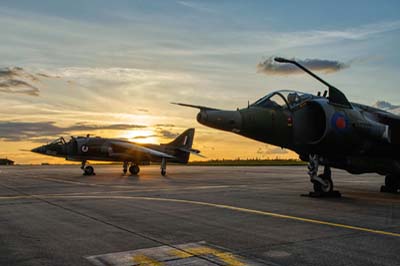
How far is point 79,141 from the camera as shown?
32250 mm

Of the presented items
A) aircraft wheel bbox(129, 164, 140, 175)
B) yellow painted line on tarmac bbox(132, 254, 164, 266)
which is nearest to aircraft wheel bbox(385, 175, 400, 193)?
yellow painted line on tarmac bbox(132, 254, 164, 266)

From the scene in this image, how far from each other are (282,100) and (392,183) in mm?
7210

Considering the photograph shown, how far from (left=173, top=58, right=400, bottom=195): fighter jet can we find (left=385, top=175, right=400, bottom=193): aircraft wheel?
9.59ft

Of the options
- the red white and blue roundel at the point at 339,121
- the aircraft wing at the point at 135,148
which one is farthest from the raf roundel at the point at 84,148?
the red white and blue roundel at the point at 339,121

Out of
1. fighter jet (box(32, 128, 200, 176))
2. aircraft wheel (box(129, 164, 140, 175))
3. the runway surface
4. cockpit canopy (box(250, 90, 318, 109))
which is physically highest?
cockpit canopy (box(250, 90, 318, 109))

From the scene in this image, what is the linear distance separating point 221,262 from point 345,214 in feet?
18.8

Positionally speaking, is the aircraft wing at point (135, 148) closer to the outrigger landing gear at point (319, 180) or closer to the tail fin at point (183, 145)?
the tail fin at point (183, 145)

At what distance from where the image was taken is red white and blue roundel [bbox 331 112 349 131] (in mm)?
12633

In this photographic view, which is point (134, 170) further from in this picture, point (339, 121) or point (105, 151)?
point (339, 121)

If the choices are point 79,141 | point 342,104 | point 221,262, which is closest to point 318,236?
point 221,262

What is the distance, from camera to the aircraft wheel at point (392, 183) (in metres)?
16.5

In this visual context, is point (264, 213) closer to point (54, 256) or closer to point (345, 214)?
point (345, 214)

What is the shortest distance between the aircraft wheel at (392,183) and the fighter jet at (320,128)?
2.92 meters

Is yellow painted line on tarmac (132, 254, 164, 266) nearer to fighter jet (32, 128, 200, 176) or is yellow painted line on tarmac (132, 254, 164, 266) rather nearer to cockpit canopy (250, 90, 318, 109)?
cockpit canopy (250, 90, 318, 109)
